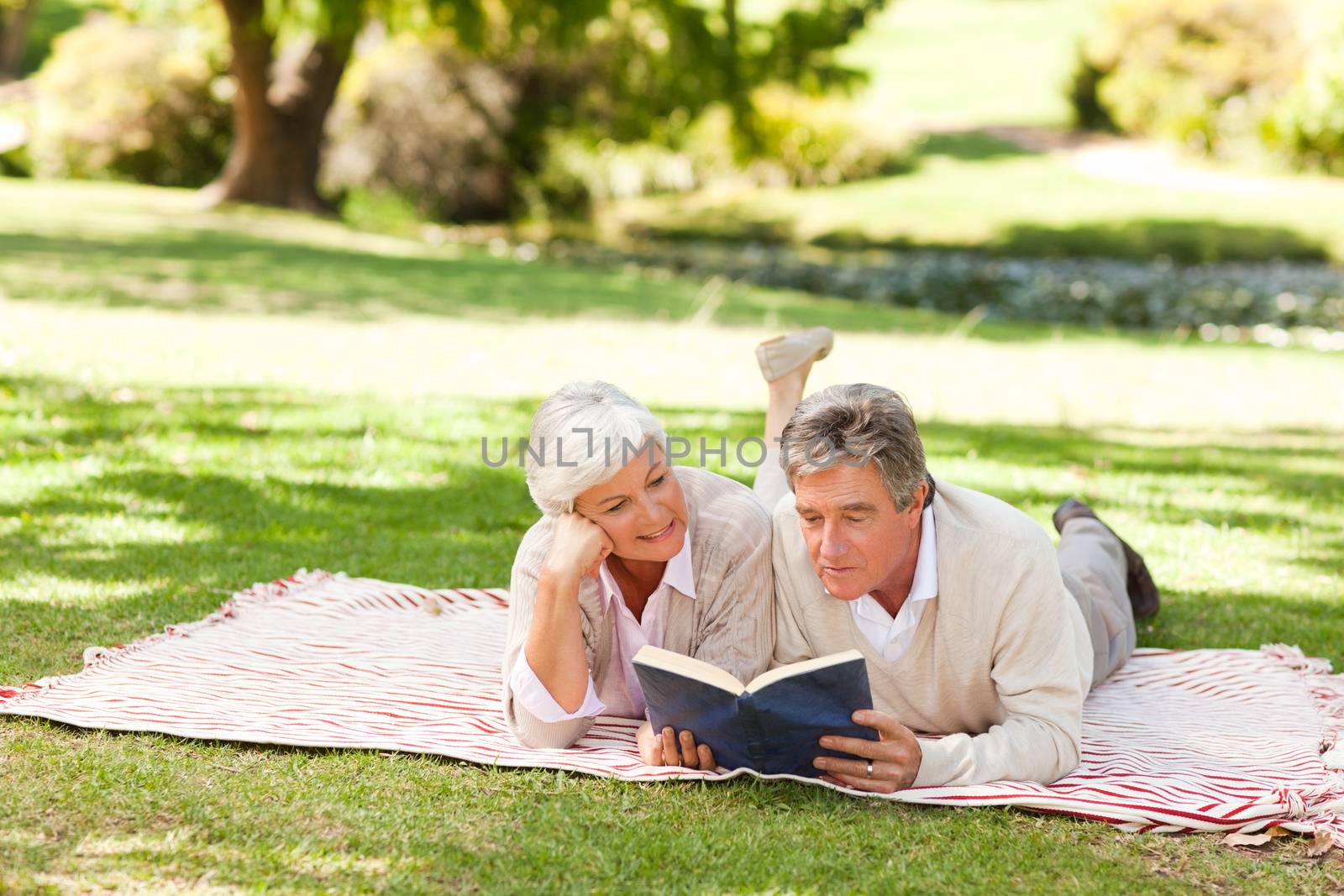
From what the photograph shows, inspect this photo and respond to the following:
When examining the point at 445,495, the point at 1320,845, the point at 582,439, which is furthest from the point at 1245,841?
the point at 445,495

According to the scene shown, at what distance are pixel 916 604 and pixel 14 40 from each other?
3867 centimetres

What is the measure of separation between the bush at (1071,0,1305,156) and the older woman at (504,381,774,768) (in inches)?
1116

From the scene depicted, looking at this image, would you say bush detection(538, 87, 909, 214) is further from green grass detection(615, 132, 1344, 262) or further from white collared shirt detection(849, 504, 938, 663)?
white collared shirt detection(849, 504, 938, 663)

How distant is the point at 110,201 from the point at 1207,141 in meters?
23.1

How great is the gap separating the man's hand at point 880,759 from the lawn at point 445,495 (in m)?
0.08

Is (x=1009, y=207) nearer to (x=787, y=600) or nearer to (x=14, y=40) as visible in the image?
(x=787, y=600)

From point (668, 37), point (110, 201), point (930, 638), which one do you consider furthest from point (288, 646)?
point (110, 201)

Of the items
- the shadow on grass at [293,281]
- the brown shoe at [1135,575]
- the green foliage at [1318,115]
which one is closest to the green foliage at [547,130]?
the shadow on grass at [293,281]

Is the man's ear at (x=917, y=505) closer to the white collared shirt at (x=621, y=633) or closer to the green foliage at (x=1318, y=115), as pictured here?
the white collared shirt at (x=621, y=633)

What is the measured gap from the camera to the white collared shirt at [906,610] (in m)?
3.49

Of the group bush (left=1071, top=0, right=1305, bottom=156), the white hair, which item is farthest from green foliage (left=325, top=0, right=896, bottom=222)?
the white hair

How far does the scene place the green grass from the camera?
2339 cm

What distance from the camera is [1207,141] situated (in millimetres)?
30578

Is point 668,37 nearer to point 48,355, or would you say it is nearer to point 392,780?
point 48,355
